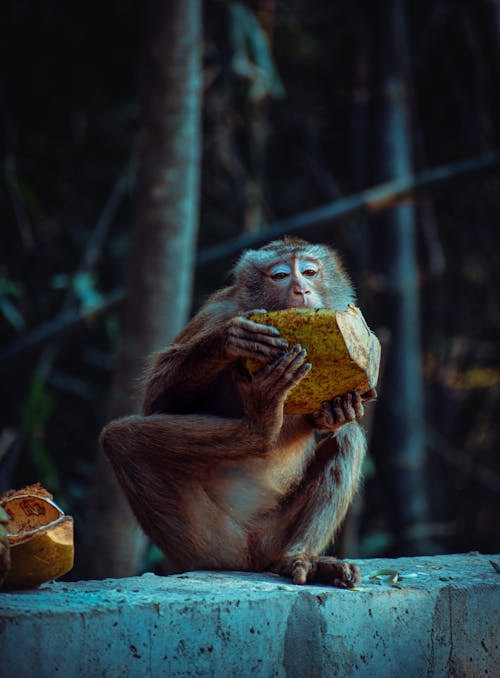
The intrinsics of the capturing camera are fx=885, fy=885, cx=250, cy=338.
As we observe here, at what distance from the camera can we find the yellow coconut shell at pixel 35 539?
2.70m

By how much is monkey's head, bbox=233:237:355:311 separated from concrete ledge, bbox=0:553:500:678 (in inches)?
47.8

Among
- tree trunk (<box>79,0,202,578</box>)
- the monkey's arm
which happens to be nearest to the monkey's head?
the monkey's arm

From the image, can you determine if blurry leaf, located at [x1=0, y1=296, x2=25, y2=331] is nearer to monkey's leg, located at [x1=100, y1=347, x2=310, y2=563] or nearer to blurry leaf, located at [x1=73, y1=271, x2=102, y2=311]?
blurry leaf, located at [x1=73, y1=271, x2=102, y2=311]

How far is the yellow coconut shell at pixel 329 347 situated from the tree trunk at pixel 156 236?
5.94 ft

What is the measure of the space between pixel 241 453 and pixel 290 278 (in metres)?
0.89

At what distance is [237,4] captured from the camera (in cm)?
725

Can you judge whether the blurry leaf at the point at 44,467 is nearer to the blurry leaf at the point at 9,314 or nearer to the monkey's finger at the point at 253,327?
the blurry leaf at the point at 9,314

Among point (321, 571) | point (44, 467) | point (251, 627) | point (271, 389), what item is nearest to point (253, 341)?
point (271, 389)

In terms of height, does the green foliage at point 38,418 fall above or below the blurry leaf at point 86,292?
below

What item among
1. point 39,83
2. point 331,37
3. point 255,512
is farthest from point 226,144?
point 255,512

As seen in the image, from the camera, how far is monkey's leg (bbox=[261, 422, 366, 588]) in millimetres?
3629

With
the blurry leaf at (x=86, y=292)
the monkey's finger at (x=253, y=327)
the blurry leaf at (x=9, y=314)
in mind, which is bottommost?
the monkey's finger at (x=253, y=327)

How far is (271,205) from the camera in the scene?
10.0 metres

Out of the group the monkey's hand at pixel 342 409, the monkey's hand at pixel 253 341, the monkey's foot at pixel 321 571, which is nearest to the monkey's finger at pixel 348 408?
the monkey's hand at pixel 342 409
